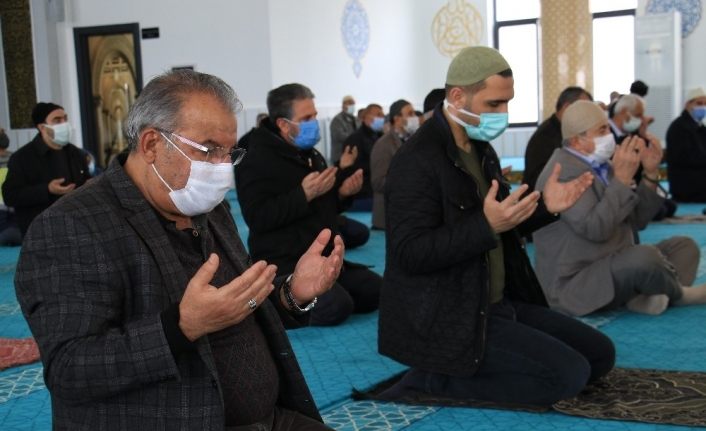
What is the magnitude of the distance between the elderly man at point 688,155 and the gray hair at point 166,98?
798 cm

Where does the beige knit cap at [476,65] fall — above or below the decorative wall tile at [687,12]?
below

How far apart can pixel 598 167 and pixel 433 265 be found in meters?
1.69

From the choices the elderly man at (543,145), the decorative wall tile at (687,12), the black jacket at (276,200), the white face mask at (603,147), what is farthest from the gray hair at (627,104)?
the decorative wall tile at (687,12)

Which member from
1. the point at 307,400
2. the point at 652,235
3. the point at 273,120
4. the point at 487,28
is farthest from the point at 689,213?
the point at 487,28

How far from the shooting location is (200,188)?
1861 millimetres

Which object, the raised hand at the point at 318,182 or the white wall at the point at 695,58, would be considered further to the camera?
the white wall at the point at 695,58

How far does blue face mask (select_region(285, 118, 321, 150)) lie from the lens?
4379 mm

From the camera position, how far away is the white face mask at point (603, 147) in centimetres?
432

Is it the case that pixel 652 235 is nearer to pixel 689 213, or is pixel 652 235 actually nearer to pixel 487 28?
pixel 689 213

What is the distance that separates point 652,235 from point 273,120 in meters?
3.82

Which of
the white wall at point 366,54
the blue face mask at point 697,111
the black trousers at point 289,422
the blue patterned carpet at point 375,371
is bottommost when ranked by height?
the blue patterned carpet at point 375,371

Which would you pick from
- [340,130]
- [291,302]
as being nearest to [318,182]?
[291,302]

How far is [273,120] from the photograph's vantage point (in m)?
4.45

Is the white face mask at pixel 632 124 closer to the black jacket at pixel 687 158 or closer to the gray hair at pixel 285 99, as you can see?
the black jacket at pixel 687 158
